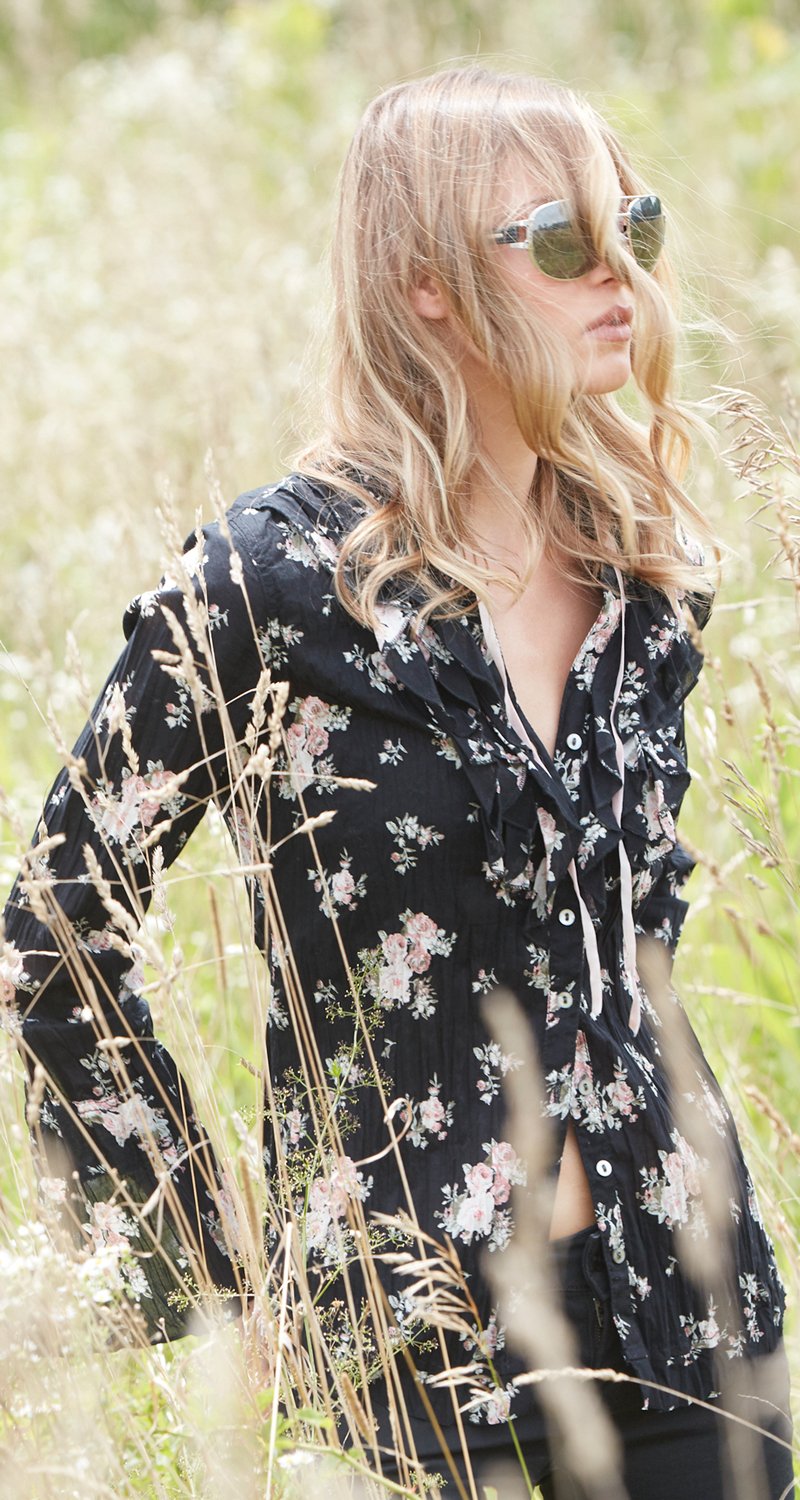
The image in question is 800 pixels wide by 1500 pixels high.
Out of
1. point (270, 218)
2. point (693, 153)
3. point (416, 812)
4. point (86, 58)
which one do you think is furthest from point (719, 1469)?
point (86, 58)

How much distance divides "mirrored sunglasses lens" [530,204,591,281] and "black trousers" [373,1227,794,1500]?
0.97 metres

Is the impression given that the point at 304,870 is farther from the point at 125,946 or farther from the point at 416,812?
the point at 125,946

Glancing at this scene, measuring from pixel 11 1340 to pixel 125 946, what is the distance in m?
0.33

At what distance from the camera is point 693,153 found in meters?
6.61

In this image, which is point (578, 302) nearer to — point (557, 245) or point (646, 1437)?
point (557, 245)

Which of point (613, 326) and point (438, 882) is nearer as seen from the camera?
point (438, 882)

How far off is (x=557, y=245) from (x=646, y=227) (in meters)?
0.15

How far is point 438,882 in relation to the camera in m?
1.57

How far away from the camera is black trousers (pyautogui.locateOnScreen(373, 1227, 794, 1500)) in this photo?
4.99 feet

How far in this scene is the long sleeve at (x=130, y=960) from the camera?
60.2 inches

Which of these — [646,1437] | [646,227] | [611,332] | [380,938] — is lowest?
[646,1437]

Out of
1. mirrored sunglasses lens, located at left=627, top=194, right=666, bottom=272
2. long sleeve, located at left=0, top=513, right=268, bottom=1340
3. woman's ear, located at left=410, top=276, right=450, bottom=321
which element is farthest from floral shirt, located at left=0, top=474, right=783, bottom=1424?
mirrored sunglasses lens, located at left=627, top=194, right=666, bottom=272

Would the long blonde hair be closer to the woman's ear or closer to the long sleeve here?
the woman's ear

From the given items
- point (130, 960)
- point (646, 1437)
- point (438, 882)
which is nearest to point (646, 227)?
point (438, 882)
